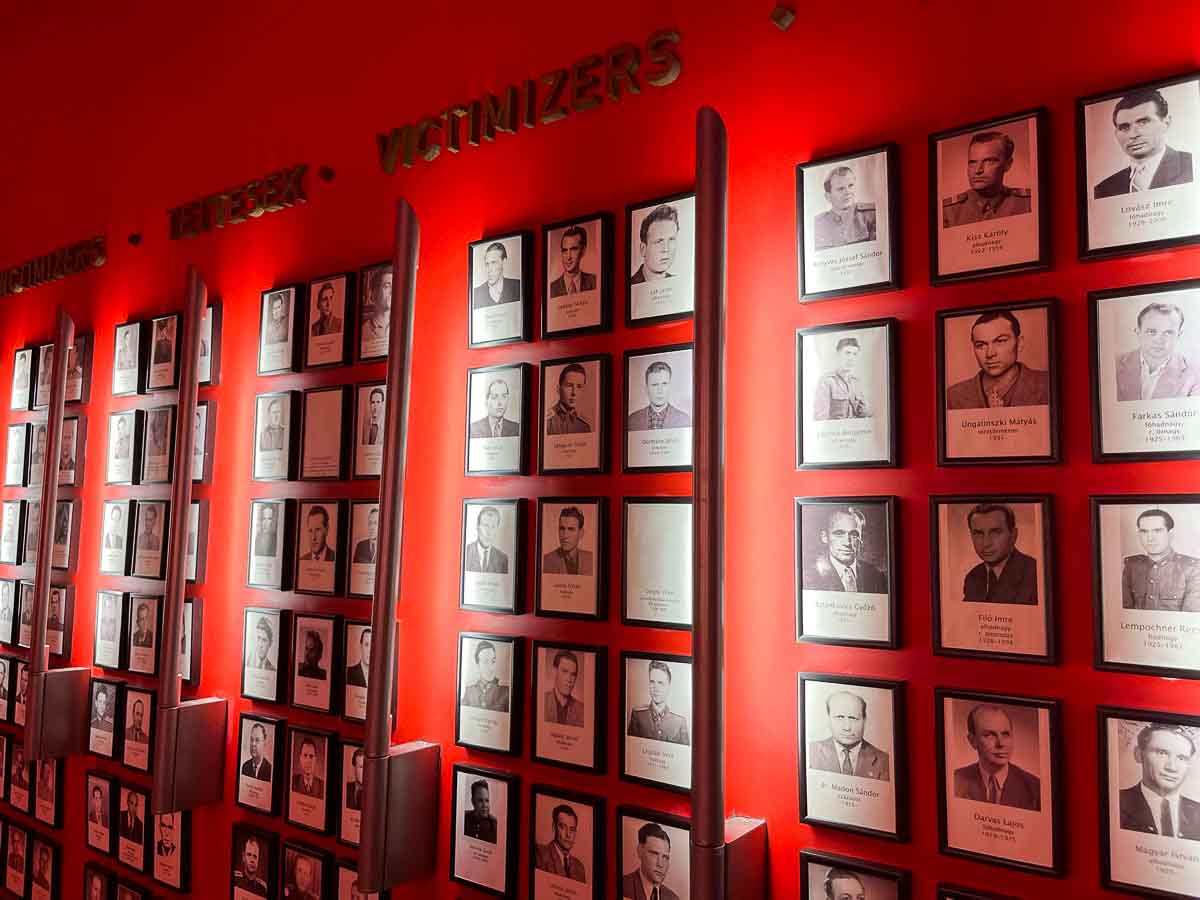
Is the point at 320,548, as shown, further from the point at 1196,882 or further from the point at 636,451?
the point at 1196,882

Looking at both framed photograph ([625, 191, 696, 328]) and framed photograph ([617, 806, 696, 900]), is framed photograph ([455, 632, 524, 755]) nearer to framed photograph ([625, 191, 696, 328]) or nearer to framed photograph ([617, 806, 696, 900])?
framed photograph ([617, 806, 696, 900])

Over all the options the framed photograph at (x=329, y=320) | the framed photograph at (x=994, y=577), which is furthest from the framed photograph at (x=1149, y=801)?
the framed photograph at (x=329, y=320)

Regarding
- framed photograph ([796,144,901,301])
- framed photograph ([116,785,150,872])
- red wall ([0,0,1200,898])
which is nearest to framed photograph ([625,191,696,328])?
red wall ([0,0,1200,898])

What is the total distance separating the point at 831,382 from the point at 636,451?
0.40 metres

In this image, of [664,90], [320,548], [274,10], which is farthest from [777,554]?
[274,10]

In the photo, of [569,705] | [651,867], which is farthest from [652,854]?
[569,705]

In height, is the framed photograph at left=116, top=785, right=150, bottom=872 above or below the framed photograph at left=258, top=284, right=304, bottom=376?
below

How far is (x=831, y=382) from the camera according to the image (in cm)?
148

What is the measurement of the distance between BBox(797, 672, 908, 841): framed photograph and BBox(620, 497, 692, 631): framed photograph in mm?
263

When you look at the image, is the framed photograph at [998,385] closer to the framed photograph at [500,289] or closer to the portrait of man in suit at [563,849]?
the framed photograph at [500,289]

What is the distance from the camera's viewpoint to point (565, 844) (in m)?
1.76

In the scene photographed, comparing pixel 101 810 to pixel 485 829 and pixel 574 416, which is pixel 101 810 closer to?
pixel 485 829

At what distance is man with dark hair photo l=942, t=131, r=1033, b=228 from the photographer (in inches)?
52.9

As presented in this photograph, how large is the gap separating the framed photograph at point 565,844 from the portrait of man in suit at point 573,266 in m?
0.98
